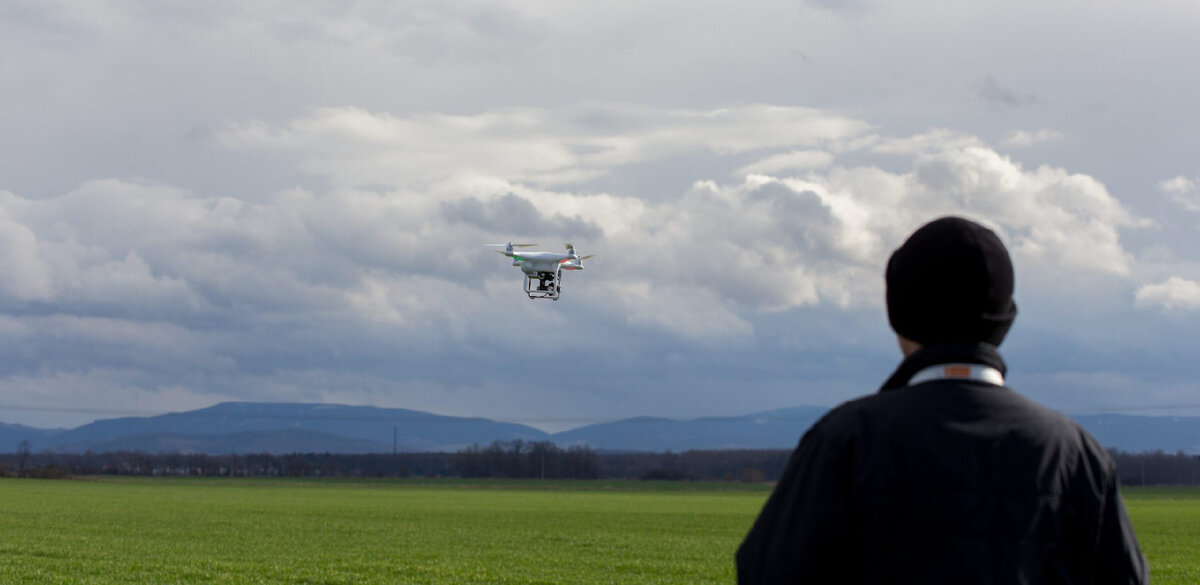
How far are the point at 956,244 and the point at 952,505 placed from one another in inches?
30.2

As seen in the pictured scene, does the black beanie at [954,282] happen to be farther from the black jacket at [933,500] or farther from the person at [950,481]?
the black jacket at [933,500]

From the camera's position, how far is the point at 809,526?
325cm

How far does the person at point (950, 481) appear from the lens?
3.26m

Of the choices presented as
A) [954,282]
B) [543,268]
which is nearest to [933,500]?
[954,282]

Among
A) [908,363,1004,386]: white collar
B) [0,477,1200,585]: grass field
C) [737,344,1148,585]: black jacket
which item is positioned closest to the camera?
[737,344,1148,585]: black jacket

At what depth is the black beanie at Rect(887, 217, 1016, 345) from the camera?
3559 millimetres

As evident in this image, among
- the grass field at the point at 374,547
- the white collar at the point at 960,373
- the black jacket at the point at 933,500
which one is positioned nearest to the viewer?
the black jacket at the point at 933,500

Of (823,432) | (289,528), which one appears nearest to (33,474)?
(289,528)

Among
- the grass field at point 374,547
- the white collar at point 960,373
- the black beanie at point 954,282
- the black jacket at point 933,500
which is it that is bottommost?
the grass field at point 374,547

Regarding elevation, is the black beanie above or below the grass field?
above

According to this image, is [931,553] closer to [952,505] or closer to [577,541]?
[952,505]

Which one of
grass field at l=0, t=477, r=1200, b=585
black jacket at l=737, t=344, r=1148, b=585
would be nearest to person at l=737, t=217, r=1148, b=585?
black jacket at l=737, t=344, r=1148, b=585

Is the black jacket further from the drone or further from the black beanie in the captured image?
the drone

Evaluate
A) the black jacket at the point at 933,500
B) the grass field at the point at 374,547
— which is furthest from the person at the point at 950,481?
the grass field at the point at 374,547
